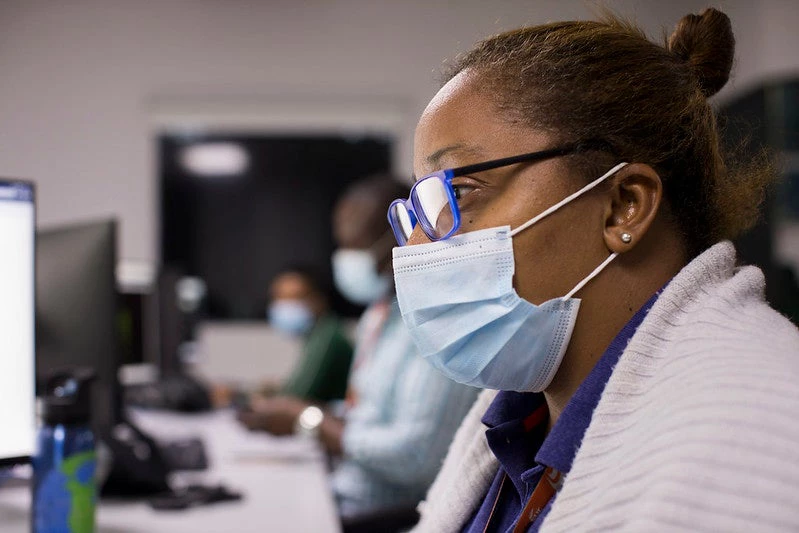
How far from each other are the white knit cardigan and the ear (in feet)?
0.21

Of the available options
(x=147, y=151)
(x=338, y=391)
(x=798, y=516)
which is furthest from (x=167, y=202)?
(x=798, y=516)

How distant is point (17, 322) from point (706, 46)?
40.7 inches

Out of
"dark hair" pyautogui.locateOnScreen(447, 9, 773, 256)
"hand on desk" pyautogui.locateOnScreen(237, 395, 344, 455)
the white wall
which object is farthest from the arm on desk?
the white wall

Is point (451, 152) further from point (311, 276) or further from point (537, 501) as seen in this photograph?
point (311, 276)

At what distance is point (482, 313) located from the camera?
90 centimetres

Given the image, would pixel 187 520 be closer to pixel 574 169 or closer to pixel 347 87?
pixel 574 169

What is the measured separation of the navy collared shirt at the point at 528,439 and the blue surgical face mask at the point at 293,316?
3.15 meters

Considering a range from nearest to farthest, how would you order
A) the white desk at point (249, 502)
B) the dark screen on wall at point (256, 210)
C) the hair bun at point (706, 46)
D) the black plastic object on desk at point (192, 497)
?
the hair bun at point (706, 46)
the white desk at point (249, 502)
the black plastic object on desk at point (192, 497)
the dark screen on wall at point (256, 210)

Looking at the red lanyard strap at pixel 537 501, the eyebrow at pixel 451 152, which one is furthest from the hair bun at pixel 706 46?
the red lanyard strap at pixel 537 501

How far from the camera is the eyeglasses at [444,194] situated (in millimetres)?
862

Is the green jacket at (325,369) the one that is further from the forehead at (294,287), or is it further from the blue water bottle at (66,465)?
the blue water bottle at (66,465)

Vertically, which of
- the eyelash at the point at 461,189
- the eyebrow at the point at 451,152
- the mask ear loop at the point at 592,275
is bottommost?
the mask ear loop at the point at 592,275

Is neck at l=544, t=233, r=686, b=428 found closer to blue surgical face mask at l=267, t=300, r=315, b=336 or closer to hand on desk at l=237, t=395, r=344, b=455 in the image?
hand on desk at l=237, t=395, r=344, b=455

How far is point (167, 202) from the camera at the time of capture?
14.5 feet
